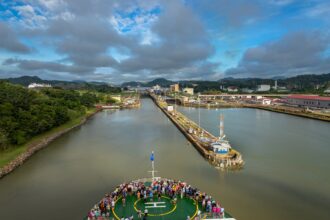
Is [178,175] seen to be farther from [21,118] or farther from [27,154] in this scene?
[21,118]

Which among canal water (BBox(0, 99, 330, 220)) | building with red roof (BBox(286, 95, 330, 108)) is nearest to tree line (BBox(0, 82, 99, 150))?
canal water (BBox(0, 99, 330, 220))

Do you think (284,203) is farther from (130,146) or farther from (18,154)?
(18,154)

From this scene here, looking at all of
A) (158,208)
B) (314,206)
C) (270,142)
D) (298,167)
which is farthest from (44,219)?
(270,142)

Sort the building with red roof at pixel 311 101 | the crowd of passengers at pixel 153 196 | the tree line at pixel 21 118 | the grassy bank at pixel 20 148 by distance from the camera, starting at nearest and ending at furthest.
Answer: the crowd of passengers at pixel 153 196
the grassy bank at pixel 20 148
the tree line at pixel 21 118
the building with red roof at pixel 311 101

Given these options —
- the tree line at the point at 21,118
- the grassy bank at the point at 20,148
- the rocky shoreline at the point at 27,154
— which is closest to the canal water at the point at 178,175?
the rocky shoreline at the point at 27,154

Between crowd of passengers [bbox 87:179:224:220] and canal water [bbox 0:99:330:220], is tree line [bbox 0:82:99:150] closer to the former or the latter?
canal water [bbox 0:99:330:220]

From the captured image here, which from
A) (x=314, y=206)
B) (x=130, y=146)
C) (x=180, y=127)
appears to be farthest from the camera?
(x=180, y=127)

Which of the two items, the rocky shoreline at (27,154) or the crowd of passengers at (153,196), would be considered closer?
the crowd of passengers at (153,196)

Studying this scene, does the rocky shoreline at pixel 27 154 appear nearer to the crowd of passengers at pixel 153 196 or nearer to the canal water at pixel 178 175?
the canal water at pixel 178 175

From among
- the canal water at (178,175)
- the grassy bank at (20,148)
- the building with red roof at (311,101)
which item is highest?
the building with red roof at (311,101)
